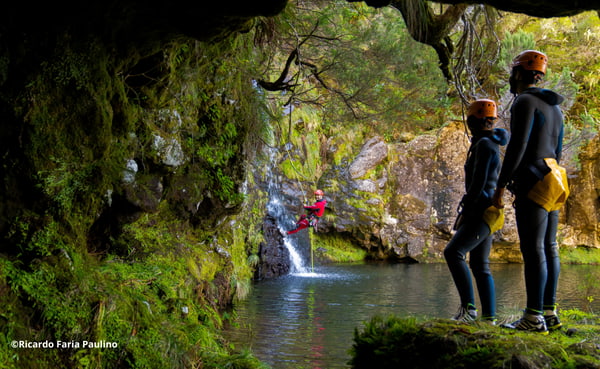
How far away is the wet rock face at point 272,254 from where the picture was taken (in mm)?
12398

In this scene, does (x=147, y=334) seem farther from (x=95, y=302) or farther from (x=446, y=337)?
(x=446, y=337)

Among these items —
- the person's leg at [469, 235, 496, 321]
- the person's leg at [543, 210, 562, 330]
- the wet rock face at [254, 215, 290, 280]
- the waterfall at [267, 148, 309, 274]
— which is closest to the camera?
the person's leg at [543, 210, 562, 330]

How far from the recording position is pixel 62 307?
326 cm

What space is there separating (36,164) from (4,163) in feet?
0.63

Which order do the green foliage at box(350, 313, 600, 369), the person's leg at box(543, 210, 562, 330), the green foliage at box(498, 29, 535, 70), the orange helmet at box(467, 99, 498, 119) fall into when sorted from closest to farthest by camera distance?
the green foliage at box(350, 313, 600, 369)
the person's leg at box(543, 210, 562, 330)
the orange helmet at box(467, 99, 498, 119)
the green foliage at box(498, 29, 535, 70)

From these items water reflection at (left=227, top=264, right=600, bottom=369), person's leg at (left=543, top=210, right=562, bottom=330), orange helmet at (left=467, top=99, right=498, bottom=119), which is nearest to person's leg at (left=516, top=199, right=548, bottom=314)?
person's leg at (left=543, top=210, right=562, bottom=330)

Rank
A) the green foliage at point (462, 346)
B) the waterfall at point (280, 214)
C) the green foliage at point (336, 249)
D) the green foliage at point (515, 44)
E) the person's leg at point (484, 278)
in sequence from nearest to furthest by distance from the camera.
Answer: the green foliage at point (462, 346) → the person's leg at point (484, 278) → the green foliage at point (515, 44) → the waterfall at point (280, 214) → the green foliage at point (336, 249)

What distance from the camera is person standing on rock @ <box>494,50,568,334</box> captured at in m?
2.99

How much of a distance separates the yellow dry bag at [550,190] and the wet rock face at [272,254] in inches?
381

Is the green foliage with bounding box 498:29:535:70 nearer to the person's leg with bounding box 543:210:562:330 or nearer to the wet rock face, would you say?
the wet rock face

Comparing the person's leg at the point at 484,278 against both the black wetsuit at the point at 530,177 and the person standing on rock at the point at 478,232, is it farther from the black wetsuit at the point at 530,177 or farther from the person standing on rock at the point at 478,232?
the black wetsuit at the point at 530,177

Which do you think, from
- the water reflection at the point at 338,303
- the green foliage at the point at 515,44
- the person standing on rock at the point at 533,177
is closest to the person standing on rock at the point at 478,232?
the person standing on rock at the point at 533,177

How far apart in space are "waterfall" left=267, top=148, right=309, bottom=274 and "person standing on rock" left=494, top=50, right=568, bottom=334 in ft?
35.1

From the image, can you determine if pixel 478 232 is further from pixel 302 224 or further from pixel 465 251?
pixel 302 224
